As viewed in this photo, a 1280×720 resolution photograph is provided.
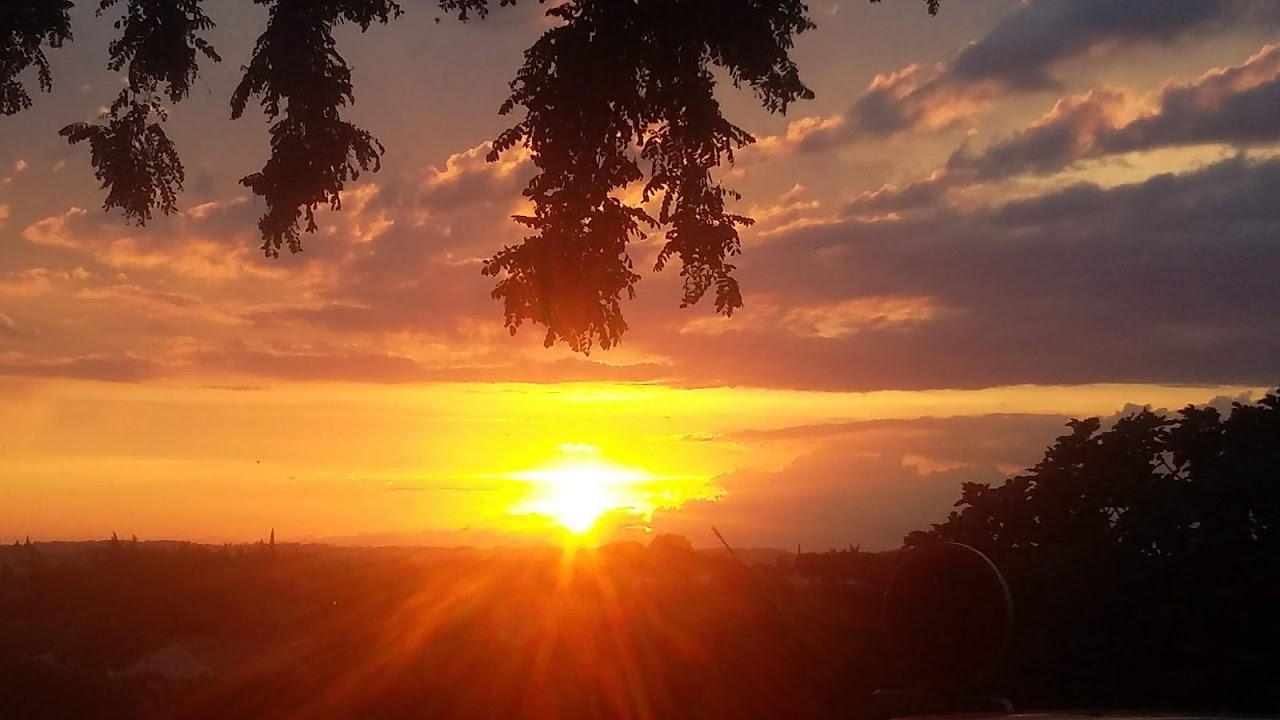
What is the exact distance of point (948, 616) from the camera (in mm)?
7211

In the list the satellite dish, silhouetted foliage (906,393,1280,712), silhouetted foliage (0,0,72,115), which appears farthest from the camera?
silhouetted foliage (906,393,1280,712)

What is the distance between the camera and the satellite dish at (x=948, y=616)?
7.01 metres

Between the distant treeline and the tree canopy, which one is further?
the distant treeline

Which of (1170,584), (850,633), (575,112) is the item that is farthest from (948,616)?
(850,633)

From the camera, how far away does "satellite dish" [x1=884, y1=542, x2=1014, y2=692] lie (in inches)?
276

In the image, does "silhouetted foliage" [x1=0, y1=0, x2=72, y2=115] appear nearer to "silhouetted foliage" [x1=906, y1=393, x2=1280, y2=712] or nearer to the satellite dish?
the satellite dish

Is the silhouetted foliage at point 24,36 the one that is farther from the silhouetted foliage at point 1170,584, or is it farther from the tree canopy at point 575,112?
the silhouetted foliage at point 1170,584

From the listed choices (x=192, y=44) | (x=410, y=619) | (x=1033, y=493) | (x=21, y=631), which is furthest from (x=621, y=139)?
(x=21, y=631)

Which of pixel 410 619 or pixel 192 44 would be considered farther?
pixel 410 619

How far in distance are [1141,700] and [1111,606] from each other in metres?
1.45

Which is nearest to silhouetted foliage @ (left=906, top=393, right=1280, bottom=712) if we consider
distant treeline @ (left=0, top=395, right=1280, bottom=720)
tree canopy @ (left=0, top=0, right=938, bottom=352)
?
distant treeline @ (left=0, top=395, right=1280, bottom=720)

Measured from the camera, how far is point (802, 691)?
20.8 m

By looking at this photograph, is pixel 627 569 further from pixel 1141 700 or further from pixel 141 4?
pixel 141 4

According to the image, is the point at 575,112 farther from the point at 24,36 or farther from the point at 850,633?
the point at 850,633
